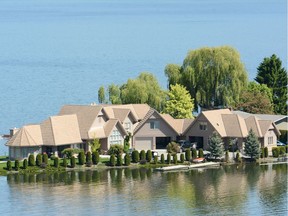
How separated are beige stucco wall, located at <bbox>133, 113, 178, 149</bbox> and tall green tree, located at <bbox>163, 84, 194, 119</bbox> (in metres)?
4.95

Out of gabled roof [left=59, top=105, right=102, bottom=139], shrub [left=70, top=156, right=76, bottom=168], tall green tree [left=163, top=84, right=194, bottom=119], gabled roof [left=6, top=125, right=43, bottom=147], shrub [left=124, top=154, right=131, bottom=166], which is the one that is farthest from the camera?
tall green tree [left=163, top=84, right=194, bottom=119]

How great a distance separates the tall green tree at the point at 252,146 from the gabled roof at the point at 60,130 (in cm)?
1259

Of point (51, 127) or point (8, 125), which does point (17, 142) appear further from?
point (8, 125)

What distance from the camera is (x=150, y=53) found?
192 m

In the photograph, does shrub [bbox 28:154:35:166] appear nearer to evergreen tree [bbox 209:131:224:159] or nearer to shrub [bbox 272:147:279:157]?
evergreen tree [bbox 209:131:224:159]

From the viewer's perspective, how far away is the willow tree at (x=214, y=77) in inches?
4055

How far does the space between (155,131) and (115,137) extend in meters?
3.54

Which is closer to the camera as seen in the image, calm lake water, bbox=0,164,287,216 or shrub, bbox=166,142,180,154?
calm lake water, bbox=0,164,287,216

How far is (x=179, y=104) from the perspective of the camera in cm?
9650

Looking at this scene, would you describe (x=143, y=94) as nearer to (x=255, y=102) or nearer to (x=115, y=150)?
(x=255, y=102)

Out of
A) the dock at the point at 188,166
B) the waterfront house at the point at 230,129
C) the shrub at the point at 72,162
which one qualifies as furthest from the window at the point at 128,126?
the shrub at the point at 72,162

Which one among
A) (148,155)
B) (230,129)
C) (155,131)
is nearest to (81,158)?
(148,155)

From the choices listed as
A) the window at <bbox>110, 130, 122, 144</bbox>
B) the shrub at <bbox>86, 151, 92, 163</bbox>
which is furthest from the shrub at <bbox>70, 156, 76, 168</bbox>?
the window at <bbox>110, 130, 122, 144</bbox>

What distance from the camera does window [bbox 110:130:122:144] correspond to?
89.2 meters
